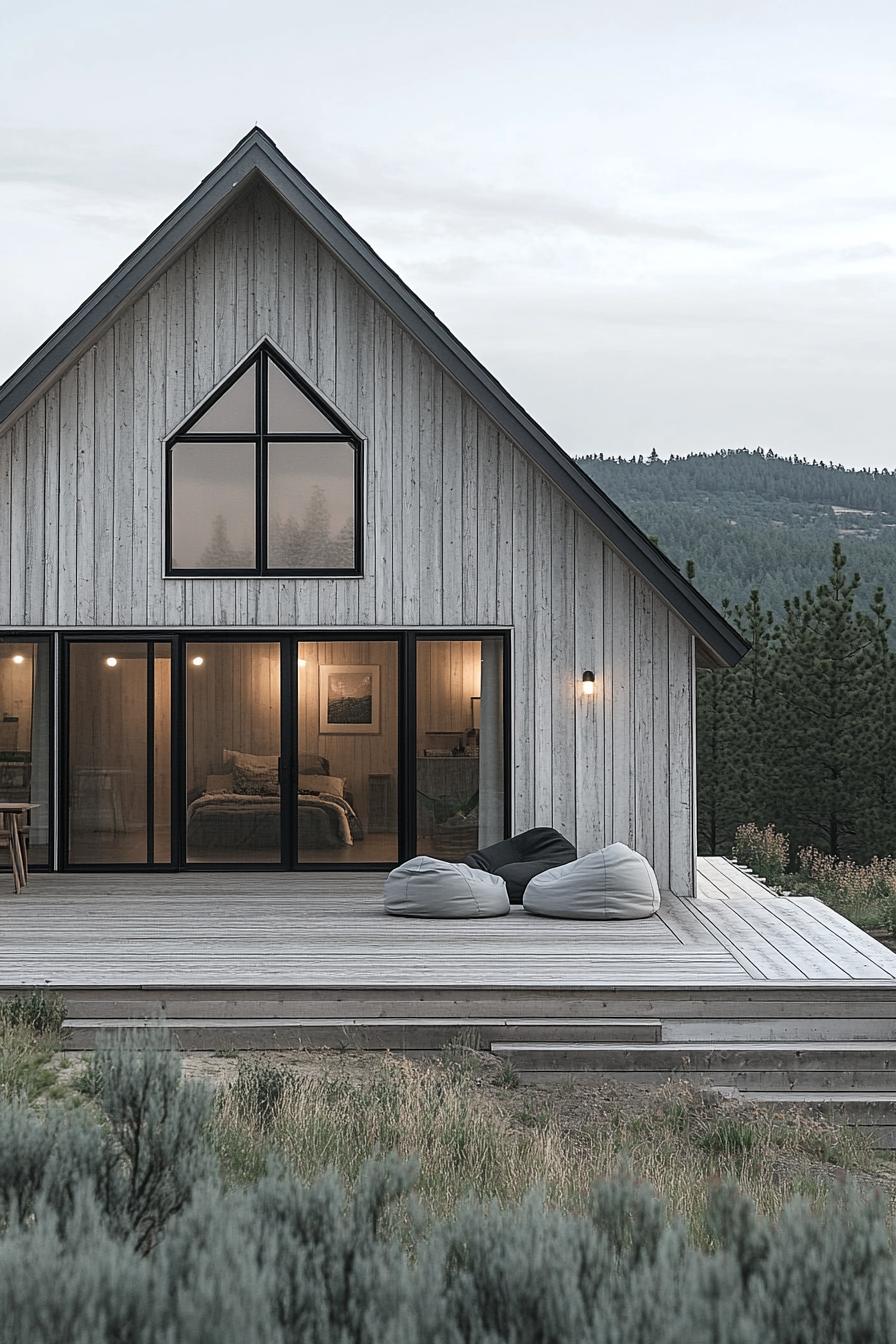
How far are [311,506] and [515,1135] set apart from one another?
6.74m

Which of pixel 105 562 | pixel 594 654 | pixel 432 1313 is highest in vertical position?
pixel 105 562

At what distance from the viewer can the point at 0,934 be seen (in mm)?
8664

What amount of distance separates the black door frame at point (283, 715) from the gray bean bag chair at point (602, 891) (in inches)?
77.6

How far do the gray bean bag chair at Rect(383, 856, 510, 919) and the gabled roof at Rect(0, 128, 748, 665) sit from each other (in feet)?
8.65

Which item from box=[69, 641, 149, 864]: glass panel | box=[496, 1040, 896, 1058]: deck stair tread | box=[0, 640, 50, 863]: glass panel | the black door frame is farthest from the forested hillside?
box=[496, 1040, 896, 1058]: deck stair tread

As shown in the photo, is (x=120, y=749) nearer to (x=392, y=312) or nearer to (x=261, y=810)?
(x=261, y=810)

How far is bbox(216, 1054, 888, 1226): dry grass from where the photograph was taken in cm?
466

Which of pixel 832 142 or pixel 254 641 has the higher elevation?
pixel 832 142

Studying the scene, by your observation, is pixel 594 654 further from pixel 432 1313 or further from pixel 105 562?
pixel 432 1313

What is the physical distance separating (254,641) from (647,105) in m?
12.7

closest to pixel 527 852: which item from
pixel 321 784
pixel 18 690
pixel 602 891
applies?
pixel 602 891

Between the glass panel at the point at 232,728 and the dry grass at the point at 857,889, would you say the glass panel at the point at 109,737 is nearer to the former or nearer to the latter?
the glass panel at the point at 232,728

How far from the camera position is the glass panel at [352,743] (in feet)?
36.4

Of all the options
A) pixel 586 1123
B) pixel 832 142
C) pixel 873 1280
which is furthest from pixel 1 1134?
pixel 832 142
